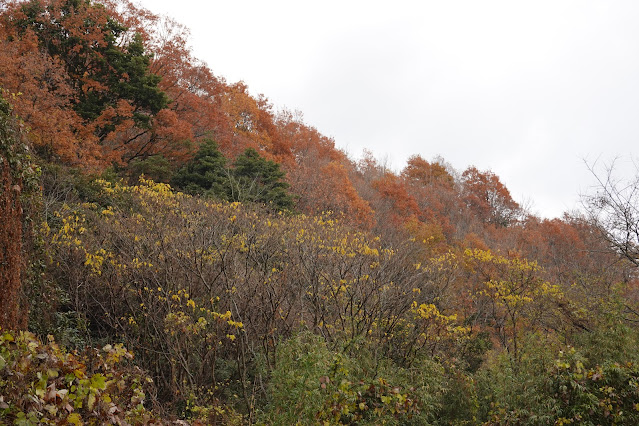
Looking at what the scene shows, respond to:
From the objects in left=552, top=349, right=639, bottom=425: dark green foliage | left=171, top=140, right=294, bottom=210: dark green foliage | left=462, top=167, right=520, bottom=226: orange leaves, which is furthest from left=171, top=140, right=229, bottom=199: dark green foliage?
left=462, top=167, right=520, bottom=226: orange leaves

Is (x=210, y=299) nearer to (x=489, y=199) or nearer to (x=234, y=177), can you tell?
(x=234, y=177)

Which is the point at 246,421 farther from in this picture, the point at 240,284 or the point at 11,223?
the point at 11,223

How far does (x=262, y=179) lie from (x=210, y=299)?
9.50 m

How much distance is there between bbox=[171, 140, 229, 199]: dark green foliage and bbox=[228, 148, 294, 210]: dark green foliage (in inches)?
20.5

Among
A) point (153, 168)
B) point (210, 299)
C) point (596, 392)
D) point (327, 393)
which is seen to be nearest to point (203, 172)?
point (153, 168)

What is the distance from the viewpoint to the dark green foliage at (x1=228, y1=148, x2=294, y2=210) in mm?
17212

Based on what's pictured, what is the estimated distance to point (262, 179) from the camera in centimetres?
1828

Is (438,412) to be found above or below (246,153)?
below

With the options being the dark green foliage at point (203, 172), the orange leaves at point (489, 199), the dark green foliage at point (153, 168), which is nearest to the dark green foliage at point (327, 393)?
the dark green foliage at point (203, 172)

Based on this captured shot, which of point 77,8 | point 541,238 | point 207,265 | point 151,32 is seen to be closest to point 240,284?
point 207,265

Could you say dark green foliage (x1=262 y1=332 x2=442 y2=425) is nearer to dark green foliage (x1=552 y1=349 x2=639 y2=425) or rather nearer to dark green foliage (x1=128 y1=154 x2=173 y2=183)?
dark green foliage (x1=552 y1=349 x2=639 y2=425)

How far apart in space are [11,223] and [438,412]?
8.02 metres

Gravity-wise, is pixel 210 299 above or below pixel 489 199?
below

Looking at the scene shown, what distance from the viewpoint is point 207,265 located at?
383 inches
